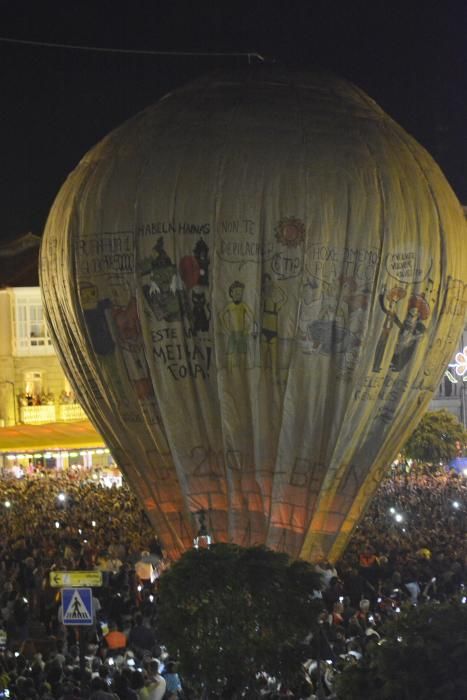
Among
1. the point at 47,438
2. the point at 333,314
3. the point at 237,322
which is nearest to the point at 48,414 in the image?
the point at 47,438

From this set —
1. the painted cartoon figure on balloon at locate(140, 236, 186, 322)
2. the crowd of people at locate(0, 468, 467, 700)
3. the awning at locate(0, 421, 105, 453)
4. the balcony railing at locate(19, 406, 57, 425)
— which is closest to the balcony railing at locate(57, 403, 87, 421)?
the balcony railing at locate(19, 406, 57, 425)

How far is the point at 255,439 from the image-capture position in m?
21.9

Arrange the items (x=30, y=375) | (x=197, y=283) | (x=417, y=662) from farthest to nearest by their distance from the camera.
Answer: (x=30, y=375) → (x=197, y=283) → (x=417, y=662)

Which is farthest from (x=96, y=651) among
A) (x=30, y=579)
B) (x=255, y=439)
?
(x=255, y=439)

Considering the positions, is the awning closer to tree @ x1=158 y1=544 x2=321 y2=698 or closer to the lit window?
the lit window

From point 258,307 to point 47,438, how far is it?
2268 centimetres

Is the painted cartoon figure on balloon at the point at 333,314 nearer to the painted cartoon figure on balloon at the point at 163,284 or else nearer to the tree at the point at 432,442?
the painted cartoon figure on balloon at the point at 163,284

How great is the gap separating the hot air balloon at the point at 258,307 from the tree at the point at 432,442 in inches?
900

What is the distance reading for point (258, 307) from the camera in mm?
21562

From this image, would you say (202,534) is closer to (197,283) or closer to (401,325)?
(197,283)

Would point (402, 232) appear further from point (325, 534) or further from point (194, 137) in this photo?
point (325, 534)

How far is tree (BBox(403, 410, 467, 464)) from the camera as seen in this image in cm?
4566

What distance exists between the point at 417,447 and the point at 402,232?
2462 cm

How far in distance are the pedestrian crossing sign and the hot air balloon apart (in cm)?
728
